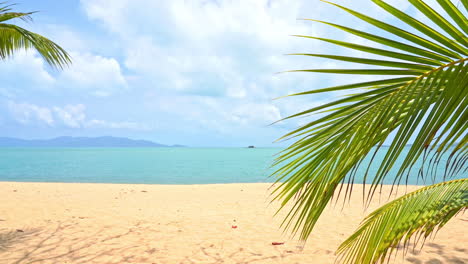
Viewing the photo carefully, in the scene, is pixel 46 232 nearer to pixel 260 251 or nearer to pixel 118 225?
pixel 118 225

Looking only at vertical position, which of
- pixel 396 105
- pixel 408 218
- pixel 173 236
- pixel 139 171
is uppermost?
pixel 139 171

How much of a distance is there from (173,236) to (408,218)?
4.58m

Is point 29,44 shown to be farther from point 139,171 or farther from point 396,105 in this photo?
point 139,171

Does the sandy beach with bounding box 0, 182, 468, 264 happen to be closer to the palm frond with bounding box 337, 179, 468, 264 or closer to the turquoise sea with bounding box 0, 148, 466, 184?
the turquoise sea with bounding box 0, 148, 466, 184

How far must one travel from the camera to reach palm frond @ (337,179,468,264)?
1.85m

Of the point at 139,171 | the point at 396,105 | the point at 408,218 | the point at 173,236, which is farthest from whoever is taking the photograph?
the point at 139,171

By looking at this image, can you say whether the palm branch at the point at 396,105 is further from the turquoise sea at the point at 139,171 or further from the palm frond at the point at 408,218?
the palm frond at the point at 408,218

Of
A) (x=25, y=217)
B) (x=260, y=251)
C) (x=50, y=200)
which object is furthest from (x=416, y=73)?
(x=50, y=200)

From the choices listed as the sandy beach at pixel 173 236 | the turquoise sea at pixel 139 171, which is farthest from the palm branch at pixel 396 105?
the sandy beach at pixel 173 236

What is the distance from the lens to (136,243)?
525 cm

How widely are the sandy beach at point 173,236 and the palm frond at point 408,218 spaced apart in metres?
2.64

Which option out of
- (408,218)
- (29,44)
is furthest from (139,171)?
(408,218)

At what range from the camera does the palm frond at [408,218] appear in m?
1.85

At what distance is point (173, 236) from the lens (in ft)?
18.7
